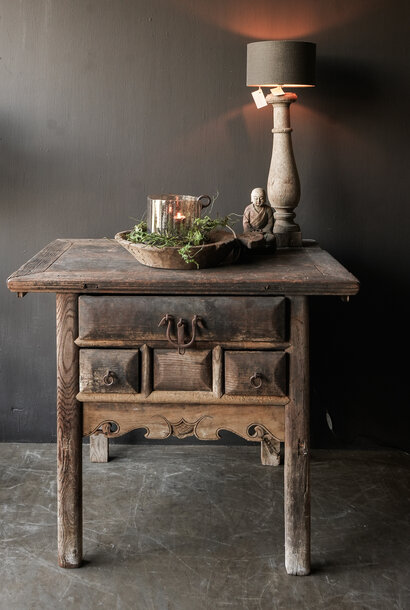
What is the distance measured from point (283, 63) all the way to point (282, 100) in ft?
0.49

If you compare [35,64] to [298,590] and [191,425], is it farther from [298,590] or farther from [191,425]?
[298,590]

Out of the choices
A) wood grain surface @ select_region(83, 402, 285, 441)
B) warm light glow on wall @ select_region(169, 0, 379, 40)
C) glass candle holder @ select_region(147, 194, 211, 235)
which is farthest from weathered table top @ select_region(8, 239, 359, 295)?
warm light glow on wall @ select_region(169, 0, 379, 40)

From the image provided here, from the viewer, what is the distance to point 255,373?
221 cm

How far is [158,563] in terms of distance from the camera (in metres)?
2.35

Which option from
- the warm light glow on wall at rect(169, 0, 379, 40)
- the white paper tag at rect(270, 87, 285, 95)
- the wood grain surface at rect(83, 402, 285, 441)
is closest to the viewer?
the wood grain surface at rect(83, 402, 285, 441)

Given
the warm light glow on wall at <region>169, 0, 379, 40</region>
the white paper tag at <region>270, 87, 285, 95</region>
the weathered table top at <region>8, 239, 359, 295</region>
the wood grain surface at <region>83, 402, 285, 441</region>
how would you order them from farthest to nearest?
the warm light glow on wall at <region>169, 0, 379, 40</region> → the white paper tag at <region>270, 87, 285, 95</region> → the wood grain surface at <region>83, 402, 285, 441</region> → the weathered table top at <region>8, 239, 359, 295</region>

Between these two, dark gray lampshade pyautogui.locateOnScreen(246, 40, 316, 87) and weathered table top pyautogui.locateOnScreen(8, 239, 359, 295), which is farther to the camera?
dark gray lampshade pyautogui.locateOnScreen(246, 40, 316, 87)

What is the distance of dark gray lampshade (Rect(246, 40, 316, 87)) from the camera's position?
8.53ft

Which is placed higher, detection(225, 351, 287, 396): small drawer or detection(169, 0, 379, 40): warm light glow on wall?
detection(169, 0, 379, 40): warm light glow on wall

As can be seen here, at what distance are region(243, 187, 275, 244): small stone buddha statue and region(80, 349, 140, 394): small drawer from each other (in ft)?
2.09

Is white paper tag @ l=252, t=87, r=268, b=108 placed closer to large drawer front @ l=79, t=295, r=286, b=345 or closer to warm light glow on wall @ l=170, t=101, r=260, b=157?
warm light glow on wall @ l=170, t=101, r=260, b=157

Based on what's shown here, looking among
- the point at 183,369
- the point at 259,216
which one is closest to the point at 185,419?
the point at 183,369

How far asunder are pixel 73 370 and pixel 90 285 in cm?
27

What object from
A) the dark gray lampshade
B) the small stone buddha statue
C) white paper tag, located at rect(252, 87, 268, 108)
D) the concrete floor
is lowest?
the concrete floor
